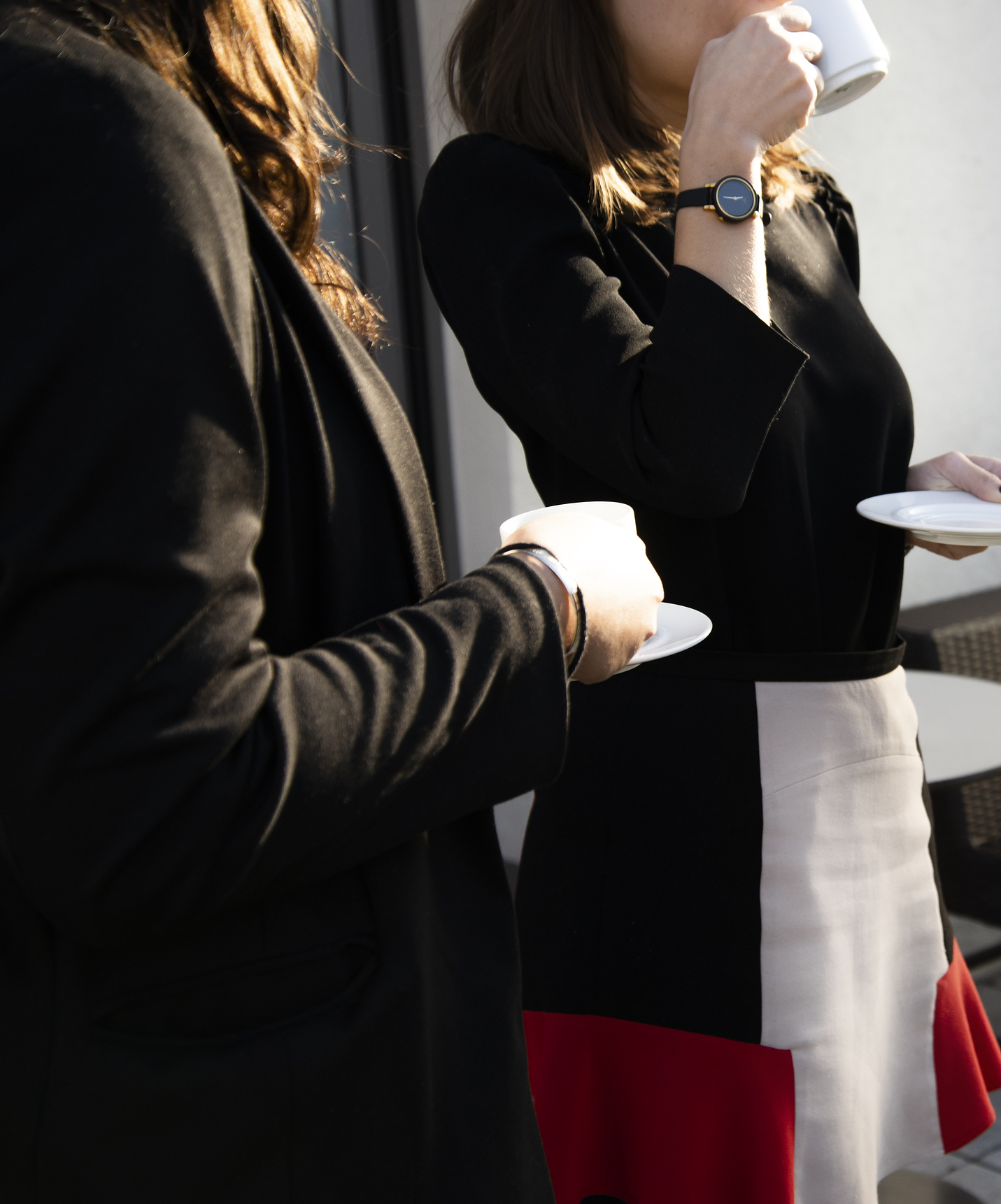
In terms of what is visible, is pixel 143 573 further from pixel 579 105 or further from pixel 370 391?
pixel 579 105

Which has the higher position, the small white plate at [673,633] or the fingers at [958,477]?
the small white plate at [673,633]

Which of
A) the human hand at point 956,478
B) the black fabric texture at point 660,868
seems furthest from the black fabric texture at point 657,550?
the human hand at point 956,478

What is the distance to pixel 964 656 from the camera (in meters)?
2.97

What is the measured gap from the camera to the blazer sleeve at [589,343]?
3.08ft

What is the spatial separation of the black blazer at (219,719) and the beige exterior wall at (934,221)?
95.0 inches

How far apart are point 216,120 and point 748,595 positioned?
704 millimetres

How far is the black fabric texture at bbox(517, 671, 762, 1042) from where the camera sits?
110 cm

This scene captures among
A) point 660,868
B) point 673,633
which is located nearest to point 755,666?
point 660,868

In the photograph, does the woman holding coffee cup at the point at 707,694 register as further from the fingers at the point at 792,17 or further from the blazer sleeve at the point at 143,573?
the blazer sleeve at the point at 143,573

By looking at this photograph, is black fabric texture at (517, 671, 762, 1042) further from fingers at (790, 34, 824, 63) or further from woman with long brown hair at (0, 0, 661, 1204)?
fingers at (790, 34, 824, 63)

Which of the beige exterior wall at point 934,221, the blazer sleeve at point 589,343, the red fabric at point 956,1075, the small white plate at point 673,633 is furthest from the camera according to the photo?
the beige exterior wall at point 934,221

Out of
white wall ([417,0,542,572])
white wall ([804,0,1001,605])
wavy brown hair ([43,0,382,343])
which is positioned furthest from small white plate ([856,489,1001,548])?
white wall ([804,0,1001,605])

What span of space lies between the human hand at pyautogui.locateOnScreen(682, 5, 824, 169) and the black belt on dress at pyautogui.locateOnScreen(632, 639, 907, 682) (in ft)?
1.52

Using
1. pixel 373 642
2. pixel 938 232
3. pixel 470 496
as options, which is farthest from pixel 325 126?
pixel 938 232
